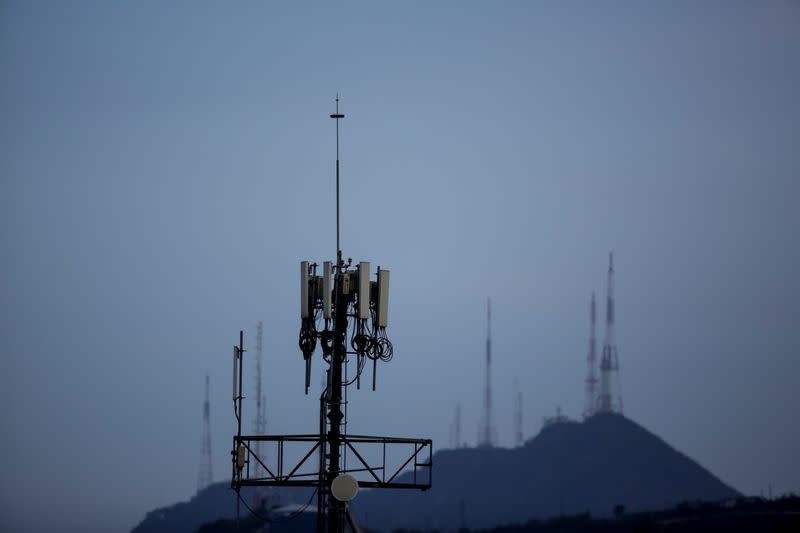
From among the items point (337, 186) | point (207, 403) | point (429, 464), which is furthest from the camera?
point (207, 403)

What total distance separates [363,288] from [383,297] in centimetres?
53

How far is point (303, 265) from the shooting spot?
29.7m

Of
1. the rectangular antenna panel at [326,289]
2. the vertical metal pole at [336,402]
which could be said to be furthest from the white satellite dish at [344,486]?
the rectangular antenna panel at [326,289]

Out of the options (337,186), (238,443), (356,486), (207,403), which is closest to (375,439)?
(356,486)

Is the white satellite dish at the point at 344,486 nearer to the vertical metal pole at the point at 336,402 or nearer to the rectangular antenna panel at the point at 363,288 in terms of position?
the vertical metal pole at the point at 336,402

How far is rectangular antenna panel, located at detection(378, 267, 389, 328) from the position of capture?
29.8m

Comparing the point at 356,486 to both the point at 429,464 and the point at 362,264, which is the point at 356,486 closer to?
the point at 429,464

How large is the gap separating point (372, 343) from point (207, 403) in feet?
533

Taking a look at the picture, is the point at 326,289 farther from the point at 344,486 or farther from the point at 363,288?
the point at 344,486

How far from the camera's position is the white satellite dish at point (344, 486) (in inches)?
1137

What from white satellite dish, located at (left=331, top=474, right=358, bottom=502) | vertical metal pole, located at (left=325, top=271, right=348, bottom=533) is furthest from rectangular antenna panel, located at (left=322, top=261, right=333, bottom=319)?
white satellite dish, located at (left=331, top=474, right=358, bottom=502)

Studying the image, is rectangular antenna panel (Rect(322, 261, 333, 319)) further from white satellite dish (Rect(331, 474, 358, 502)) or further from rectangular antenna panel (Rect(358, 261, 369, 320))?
white satellite dish (Rect(331, 474, 358, 502))

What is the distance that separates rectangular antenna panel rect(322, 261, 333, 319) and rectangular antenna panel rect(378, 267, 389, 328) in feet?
3.30

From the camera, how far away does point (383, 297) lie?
2991cm
